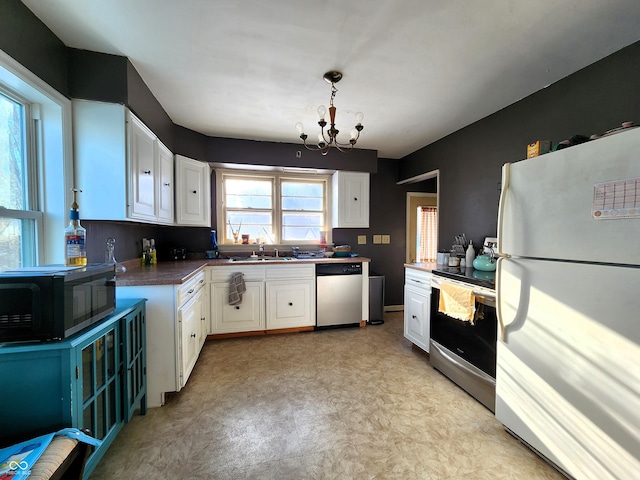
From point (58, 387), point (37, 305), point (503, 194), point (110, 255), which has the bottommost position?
point (58, 387)

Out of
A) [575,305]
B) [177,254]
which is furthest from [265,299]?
[575,305]

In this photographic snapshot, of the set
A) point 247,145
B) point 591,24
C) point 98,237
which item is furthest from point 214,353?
point 591,24

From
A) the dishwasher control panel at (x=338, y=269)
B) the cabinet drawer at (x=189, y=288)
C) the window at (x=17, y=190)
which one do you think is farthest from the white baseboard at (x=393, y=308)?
the window at (x=17, y=190)

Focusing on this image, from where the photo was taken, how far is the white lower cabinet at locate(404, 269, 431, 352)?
8.56 feet

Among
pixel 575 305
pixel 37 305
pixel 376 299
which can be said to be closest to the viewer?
pixel 37 305

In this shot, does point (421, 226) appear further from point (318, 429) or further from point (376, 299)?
point (318, 429)

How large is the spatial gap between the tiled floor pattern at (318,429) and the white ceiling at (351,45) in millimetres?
2483

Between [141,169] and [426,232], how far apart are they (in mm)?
4107

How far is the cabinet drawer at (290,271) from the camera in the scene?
127 inches

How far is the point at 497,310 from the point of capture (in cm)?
167

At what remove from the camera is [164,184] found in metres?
2.62

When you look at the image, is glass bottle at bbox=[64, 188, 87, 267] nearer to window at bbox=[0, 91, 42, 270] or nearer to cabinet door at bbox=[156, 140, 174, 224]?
window at bbox=[0, 91, 42, 270]

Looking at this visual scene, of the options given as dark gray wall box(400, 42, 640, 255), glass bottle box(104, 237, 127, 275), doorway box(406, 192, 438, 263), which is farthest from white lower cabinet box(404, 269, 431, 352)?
glass bottle box(104, 237, 127, 275)

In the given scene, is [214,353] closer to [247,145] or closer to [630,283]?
[247,145]
